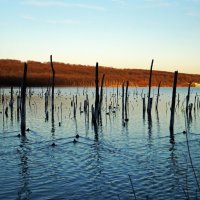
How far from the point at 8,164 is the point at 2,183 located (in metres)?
3.46

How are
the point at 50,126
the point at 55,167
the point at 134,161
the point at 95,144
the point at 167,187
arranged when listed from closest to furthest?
the point at 167,187 < the point at 55,167 < the point at 134,161 < the point at 95,144 < the point at 50,126

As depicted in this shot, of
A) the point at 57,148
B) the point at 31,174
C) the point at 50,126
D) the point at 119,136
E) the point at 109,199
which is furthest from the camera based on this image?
the point at 50,126

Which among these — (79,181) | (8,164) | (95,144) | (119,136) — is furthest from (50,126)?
(79,181)

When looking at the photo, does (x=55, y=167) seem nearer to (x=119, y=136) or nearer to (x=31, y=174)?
(x=31, y=174)

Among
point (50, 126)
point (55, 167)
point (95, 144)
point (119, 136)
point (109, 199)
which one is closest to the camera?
point (109, 199)

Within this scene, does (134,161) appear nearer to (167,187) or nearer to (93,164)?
(93,164)

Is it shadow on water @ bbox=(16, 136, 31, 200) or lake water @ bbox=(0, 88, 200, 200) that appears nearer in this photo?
shadow on water @ bbox=(16, 136, 31, 200)

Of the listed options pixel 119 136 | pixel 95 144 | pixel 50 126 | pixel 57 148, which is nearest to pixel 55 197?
pixel 57 148

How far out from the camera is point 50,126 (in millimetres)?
34250

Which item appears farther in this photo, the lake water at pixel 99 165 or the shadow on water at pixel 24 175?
the lake water at pixel 99 165

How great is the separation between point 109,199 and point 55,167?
204 inches

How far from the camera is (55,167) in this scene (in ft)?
55.0

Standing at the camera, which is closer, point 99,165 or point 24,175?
point 24,175

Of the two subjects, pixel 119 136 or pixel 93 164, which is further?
pixel 119 136
